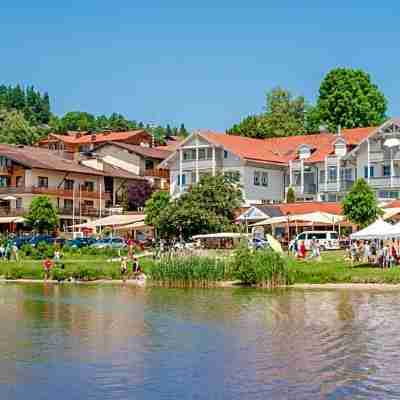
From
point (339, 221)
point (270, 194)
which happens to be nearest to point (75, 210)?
point (270, 194)

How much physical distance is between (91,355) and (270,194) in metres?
63.9

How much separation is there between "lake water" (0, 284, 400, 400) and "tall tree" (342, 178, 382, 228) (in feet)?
62.3

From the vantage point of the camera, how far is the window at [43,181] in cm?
9775

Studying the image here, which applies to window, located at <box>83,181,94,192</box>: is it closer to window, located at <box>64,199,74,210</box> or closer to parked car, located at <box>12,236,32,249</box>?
window, located at <box>64,199,74,210</box>

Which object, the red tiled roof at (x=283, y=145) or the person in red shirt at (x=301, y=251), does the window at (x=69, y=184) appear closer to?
the red tiled roof at (x=283, y=145)

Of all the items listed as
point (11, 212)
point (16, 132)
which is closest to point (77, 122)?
point (16, 132)

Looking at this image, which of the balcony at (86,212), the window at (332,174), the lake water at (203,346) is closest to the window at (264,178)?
the window at (332,174)

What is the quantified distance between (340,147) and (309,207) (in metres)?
10.7

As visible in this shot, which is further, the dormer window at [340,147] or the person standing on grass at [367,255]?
the dormer window at [340,147]

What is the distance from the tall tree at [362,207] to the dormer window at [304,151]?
2237 centimetres

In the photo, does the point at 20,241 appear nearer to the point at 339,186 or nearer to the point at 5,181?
the point at 5,181

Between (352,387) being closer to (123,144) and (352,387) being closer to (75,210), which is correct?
(75,210)

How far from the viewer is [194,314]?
38.2 meters

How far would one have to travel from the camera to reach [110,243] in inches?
2815
